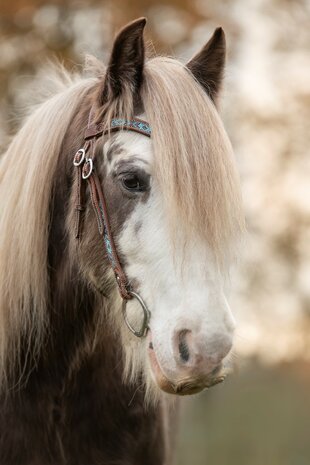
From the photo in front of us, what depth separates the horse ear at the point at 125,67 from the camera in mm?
4036

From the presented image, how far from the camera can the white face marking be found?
135 inches

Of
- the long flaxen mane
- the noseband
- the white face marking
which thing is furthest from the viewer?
the noseband

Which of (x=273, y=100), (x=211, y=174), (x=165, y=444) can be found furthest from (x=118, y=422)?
(x=273, y=100)

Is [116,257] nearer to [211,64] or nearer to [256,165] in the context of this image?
[211,64]

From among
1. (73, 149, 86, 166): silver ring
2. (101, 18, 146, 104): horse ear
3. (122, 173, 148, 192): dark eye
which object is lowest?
(122, 173, 148, 192): dark eye

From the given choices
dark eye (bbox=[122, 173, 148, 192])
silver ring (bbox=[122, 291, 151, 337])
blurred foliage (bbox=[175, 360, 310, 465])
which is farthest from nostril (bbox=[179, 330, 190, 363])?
blurred foliage (bbox=[175, 360, 310, 465])

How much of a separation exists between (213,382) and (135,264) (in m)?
0.68

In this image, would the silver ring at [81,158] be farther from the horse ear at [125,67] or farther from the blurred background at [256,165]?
the blurred background at [256,165]

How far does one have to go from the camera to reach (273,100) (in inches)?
541

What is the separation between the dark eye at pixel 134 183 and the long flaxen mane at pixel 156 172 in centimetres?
10

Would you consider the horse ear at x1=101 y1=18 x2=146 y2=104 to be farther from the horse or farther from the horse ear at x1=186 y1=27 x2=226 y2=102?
the horse ear at x1=186 y1=27 x2=226 y2=102

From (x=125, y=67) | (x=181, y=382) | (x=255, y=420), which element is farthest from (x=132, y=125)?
(x=255, y=420)

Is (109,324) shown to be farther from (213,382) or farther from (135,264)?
→ (213,382)

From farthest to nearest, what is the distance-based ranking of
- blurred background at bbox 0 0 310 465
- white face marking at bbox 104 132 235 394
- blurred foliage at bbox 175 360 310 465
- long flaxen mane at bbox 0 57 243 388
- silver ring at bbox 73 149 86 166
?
1. blurred foliage at bbox 175 360 310 465
2. blurred background at bbox 0 0 310 465
3. silver ring at bbox 73 149 86 166
4. long flaxen mane at bbox 0 57 243 388
5. white face marking at bbox 104 132 235 394
